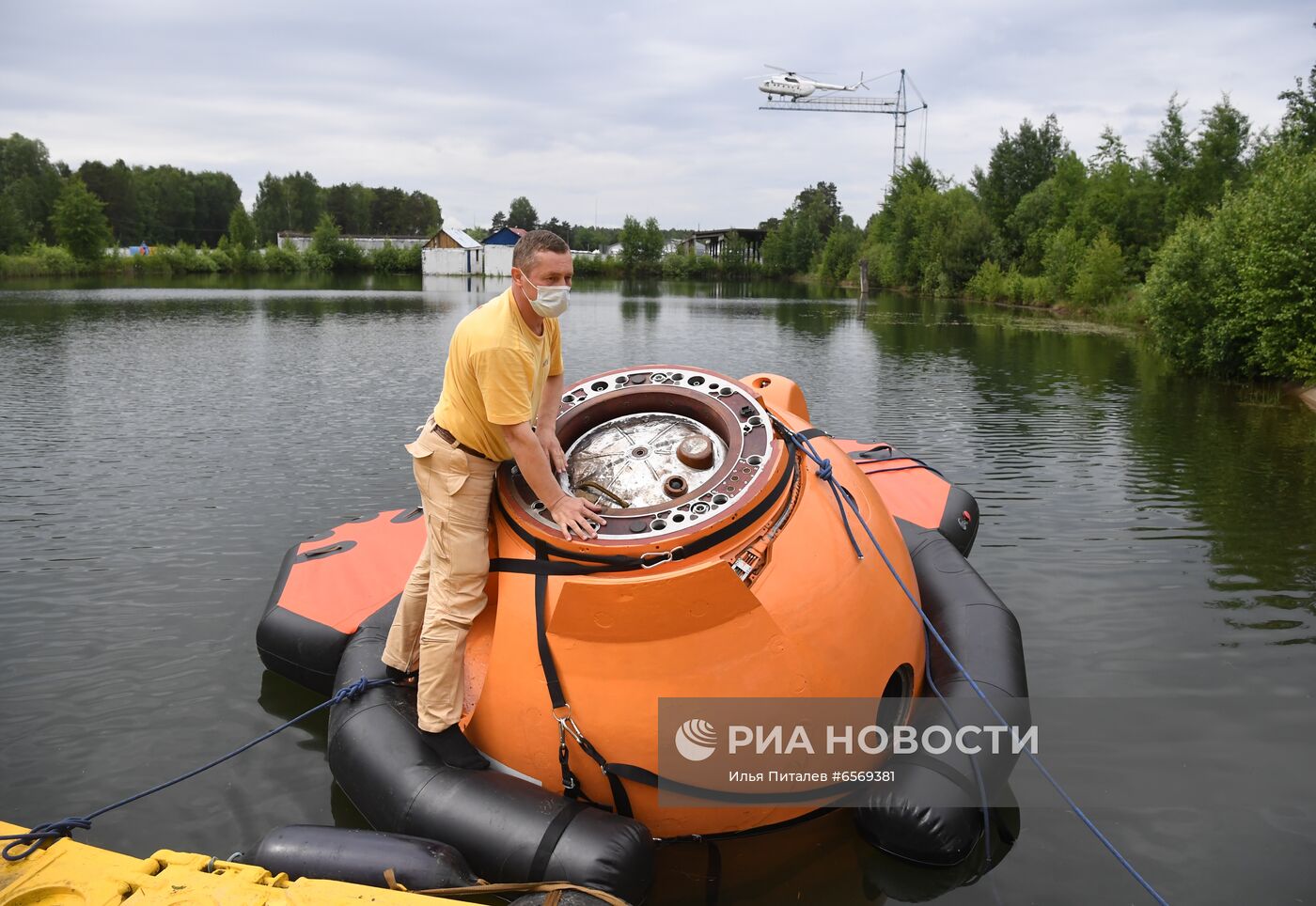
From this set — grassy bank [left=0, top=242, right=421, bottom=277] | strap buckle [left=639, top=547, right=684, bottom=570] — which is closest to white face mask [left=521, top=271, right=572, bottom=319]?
strap buckle [left=639, top=547, right=684, bottom=570]

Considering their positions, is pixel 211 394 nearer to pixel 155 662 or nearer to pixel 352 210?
pixel 155 662

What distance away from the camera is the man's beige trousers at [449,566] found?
4.20 metres

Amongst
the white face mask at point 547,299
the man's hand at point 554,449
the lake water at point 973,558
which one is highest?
the white face mask at point 547,299

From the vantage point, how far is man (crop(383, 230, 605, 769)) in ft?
13.2

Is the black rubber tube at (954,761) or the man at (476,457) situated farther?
the black rubber tube at (954,761)

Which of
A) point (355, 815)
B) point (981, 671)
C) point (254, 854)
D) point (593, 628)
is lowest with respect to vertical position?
point (355, 815)

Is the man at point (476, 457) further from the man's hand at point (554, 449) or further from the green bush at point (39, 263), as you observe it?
the green bush at point (39, 263)

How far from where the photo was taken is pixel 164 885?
10.5ft

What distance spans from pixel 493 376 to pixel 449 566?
95 centimetres

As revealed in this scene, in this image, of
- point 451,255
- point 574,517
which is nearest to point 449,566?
point 574,517

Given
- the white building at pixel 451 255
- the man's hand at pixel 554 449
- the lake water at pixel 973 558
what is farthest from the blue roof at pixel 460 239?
the man's hand at pixel 554 449

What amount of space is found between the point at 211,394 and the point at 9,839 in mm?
15520

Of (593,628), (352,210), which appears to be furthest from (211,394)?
(352,210)

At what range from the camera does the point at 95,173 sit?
106875 mm
